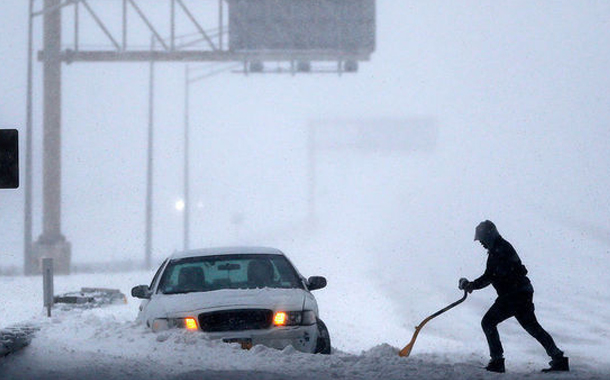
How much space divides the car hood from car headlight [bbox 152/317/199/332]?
0.06 m

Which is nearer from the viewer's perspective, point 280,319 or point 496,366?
point 496,366

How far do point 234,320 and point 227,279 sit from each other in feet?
5.03

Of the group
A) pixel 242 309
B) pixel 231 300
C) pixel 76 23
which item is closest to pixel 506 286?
pixel 242 309

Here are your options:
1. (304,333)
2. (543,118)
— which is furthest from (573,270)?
(543,118)

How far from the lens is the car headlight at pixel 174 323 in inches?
445

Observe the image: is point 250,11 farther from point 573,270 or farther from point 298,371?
point 298,371

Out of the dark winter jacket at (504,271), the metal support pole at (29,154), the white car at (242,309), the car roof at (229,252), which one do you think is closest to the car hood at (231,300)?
the white car at (242,309)

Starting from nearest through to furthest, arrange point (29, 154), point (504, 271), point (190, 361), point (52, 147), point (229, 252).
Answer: point (190, 361), point (504, 271), point (229, 252), point (29, 154), point (52, 147)

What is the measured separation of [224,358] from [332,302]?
16010 mm

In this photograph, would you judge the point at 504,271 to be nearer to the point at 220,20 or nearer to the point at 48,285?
the point at 48,285

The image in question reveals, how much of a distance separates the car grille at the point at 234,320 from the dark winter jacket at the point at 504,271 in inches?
78.1

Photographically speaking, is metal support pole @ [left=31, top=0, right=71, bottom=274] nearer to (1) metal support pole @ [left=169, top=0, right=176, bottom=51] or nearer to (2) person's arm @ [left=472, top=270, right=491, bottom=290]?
(1) metal support pole @ [left=169, top=0, right=176, bottom=51]

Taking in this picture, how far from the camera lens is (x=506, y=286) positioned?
1133cm

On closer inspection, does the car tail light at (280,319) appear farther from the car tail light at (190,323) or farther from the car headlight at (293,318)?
the car tail light at (190,323)
